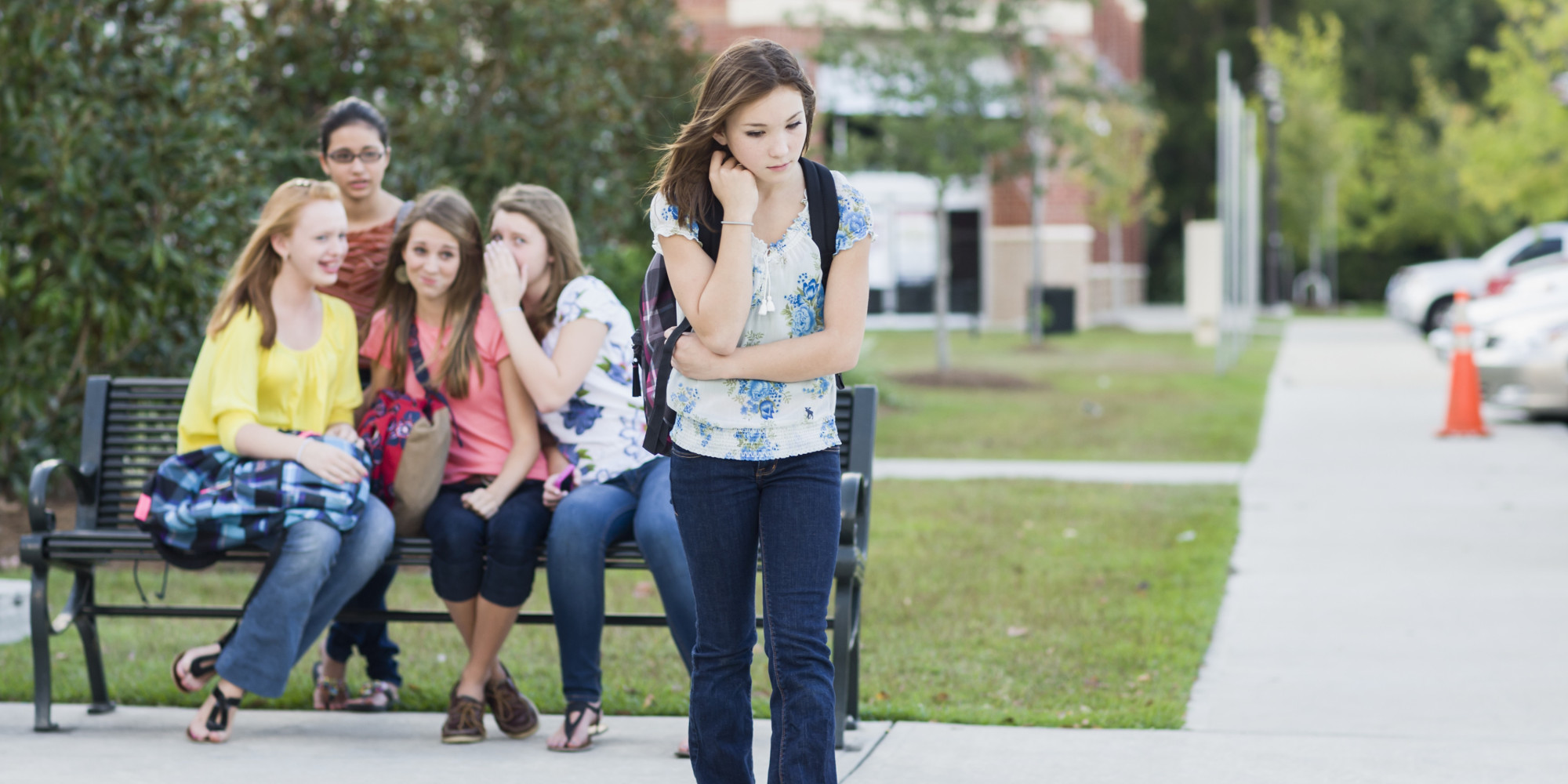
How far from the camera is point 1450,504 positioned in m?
9.23

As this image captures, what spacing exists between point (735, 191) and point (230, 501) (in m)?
2.03

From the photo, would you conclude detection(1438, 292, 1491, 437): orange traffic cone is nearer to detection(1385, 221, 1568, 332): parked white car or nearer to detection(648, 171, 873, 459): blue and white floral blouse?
detection(648, 171, 873, 459): blue and white floral blouse

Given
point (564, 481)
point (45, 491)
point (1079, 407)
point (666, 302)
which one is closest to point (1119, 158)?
point (1079, 407)

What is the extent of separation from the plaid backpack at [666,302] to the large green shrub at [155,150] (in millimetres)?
2793

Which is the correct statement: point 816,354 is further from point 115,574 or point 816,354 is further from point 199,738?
point 115,574

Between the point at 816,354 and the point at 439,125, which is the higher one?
the point at 439,125

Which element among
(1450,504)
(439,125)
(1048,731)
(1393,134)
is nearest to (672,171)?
(1048,731)

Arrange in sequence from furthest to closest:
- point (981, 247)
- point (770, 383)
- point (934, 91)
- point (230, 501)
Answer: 1. point (981, 247)
2. point (934, 91)
3. point (230, 501)
4. point (770, 383)

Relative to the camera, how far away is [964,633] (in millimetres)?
6000

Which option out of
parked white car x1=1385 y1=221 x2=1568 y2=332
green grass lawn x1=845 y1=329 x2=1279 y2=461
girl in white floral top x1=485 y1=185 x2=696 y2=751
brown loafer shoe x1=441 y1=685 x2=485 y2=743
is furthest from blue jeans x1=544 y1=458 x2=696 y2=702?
parked white car x1=1385 y1=221 x2=1568 y2=332

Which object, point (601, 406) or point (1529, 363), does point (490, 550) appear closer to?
point (601, 406)

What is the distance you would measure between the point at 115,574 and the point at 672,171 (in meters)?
4.85

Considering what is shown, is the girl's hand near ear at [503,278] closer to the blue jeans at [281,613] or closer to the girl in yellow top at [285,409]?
the girl in yellow top at [285,409]

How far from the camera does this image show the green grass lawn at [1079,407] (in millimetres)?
12148
